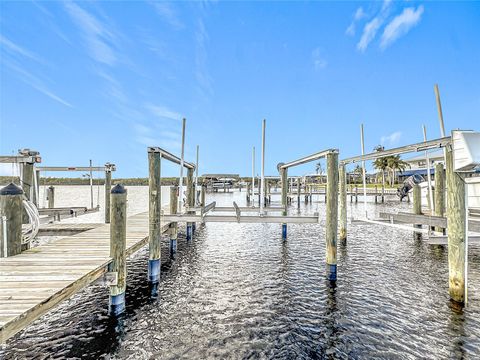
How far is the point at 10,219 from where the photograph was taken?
502 centimetres

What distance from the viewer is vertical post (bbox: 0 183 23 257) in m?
4.94

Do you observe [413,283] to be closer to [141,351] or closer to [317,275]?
[317,275]

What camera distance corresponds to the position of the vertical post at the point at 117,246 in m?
4.99

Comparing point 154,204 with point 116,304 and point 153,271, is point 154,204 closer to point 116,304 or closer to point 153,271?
point 153,271

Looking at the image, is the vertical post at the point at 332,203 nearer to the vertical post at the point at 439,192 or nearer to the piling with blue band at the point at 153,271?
the piling with blue band at the point at 153,271

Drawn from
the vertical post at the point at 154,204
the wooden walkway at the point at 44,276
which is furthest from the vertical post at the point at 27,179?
the vertical post at the point at 154,204

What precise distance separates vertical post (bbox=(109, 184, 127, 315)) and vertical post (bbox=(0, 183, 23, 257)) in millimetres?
1902

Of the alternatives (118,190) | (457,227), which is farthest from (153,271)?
(457,227)

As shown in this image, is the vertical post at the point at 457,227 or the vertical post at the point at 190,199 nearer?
the vertical post at the point at 457,227

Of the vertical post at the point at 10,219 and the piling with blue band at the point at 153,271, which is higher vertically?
the vertical post at the point at 10,219

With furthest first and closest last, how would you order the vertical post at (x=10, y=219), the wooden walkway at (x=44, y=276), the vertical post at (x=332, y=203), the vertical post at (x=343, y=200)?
the vertical post at (x=343, y=200), the vertical post at (x=332, y=203), the vertical post at (x=10, y=219), the wooden walkway at (x=44, y=276)

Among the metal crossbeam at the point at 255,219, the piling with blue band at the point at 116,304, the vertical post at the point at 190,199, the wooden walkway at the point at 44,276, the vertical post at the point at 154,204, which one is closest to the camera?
the wooden walkway at the point at 44,276

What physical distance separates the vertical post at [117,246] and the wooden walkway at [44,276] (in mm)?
196

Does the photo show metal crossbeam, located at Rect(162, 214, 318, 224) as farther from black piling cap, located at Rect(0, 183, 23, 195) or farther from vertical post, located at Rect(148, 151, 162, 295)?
black piling cap, located at Rect(0, 183, 23, 195)
